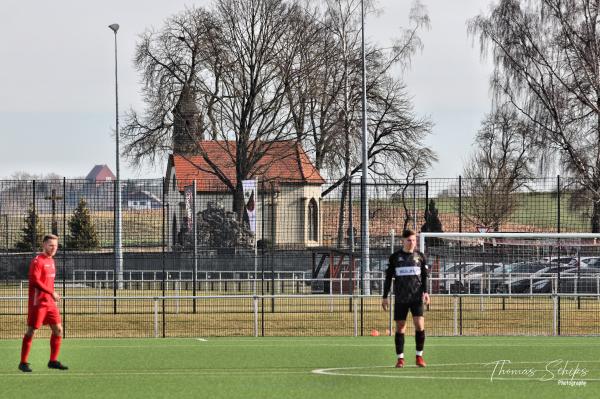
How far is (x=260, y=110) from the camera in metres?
58.0

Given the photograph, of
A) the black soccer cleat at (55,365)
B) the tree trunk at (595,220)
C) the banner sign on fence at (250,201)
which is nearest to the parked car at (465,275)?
the tree trunk at (595,220)

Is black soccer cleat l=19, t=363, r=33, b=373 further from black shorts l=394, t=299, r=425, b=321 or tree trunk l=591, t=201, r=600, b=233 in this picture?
tree trunk l=591, t=201, r=600, b=233

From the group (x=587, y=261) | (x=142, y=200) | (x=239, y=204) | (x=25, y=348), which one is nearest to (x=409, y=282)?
(x=25, y=348)

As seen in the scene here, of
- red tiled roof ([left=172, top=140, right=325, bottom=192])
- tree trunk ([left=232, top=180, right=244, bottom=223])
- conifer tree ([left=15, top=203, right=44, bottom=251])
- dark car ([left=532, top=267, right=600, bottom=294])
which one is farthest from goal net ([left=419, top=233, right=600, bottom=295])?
red tiled roof ([left=172, top=140, right=325, bottom=192])

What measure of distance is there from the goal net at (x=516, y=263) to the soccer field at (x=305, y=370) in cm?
722

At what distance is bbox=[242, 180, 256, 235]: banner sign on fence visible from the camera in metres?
28.6

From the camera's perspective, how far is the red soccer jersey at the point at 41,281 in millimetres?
15203

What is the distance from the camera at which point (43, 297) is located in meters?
15.4

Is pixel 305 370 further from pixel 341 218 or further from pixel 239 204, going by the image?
pixel 239 204

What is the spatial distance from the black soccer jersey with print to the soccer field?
904 millimetres

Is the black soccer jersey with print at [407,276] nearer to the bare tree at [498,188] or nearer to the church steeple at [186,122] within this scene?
the bare tree at [498,188]

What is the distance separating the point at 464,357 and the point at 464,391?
4.56m

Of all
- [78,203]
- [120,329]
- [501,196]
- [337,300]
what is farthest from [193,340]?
[501,196]

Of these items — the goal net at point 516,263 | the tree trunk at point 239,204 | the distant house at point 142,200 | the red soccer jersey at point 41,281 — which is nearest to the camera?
the red soccer jersey at point 41,281
